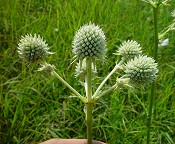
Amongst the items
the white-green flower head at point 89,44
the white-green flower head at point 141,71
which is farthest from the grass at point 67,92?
the white-green flower head at point 89,44

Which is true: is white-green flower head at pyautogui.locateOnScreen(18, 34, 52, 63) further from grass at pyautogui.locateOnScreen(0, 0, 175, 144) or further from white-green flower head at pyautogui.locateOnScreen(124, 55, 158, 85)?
grass at pyautogui.locateOnScreen(0, 0, 175, 144)

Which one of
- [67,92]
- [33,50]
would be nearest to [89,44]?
[33,50]

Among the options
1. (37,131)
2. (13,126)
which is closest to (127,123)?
(37,131)

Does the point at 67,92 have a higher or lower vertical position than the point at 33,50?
lower

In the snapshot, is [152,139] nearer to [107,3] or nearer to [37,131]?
[37,131]

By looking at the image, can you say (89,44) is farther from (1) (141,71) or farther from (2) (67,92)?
(2) (67,92)

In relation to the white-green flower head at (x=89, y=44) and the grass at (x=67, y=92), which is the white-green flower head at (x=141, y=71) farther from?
the grass at (x=67, y=92)
